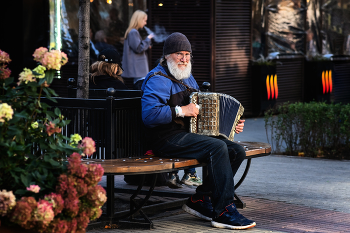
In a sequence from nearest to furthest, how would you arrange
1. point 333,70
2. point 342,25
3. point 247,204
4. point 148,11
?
point 247,204 < point 148,11 < point 333,70 < point 342,25

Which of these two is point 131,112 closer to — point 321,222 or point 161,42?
point 321,222

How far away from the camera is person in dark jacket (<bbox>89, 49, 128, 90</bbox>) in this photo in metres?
6.56

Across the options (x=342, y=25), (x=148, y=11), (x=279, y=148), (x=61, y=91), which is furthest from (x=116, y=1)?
(x=342, y=25)

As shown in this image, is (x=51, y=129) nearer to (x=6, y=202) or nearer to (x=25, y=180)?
(x=25, y=180)

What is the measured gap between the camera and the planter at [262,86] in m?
12.2

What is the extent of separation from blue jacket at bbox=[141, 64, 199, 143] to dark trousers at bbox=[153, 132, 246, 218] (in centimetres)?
9

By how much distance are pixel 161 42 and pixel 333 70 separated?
15.7ft

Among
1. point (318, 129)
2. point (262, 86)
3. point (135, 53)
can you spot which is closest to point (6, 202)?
point (318, 129)

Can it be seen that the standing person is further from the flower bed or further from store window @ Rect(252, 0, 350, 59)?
the flower bed

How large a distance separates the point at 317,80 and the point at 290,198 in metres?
8.28

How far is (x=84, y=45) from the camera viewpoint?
5.74 m

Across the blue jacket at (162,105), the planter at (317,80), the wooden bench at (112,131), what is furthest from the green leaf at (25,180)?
the planter at (317,80)

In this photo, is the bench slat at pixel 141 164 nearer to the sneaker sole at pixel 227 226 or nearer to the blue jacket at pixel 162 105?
the blue jacket at pixel 162 105

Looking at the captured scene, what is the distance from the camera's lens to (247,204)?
560 cm
